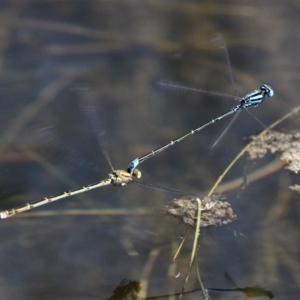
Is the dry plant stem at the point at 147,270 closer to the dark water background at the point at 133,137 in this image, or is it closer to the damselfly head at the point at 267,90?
the dark water background at the point at 133,137

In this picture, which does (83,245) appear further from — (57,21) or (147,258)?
(57,21)

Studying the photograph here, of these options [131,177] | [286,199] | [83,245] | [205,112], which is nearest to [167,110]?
[205,112]

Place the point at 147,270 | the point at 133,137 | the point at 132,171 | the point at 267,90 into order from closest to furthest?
the point at 147,270 → the point at 132,171 → the point at 133,137 → the point at 267,90

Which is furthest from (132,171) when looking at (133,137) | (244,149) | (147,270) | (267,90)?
(267,90)

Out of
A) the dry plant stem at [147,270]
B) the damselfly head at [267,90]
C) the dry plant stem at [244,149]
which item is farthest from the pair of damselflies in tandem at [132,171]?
the dry plant stem at [147,270]

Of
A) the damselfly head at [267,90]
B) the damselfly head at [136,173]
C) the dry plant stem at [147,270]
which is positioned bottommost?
the dry plant stem at [147,270]

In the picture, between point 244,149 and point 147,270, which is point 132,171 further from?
point 244,149
